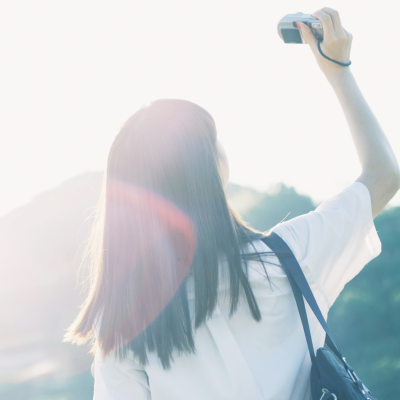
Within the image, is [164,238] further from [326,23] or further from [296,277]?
[326,23]

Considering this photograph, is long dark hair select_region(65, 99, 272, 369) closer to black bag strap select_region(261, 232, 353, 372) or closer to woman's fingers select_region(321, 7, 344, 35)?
black bag strap select_region(261, 232, 353, 372)

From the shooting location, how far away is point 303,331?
1.08 metres

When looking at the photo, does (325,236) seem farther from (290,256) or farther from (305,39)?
(305,39)

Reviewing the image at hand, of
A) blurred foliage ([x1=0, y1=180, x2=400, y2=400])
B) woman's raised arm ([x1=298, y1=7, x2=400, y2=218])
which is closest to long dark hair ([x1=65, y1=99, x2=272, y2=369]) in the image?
woman's raised arm ([x1=298, y1=7, x2=400, y2=218])

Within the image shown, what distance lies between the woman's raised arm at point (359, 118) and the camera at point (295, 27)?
14 mm

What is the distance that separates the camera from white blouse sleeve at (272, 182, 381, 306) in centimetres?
106

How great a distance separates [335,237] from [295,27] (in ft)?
2.10

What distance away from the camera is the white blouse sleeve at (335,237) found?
106 cm

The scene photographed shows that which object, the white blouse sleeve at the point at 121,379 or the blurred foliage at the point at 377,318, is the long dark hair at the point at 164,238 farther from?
the blurred foliage at the point at 377,318

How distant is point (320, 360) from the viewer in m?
0.98

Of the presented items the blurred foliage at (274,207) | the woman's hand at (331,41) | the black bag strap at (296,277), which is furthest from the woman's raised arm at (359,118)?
the blurred foliage at (274,207)

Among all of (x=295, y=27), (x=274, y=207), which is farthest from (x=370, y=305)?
(x=295, y=27)

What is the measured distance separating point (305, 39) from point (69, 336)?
1103 millimetres

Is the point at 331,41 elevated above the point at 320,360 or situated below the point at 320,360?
above
